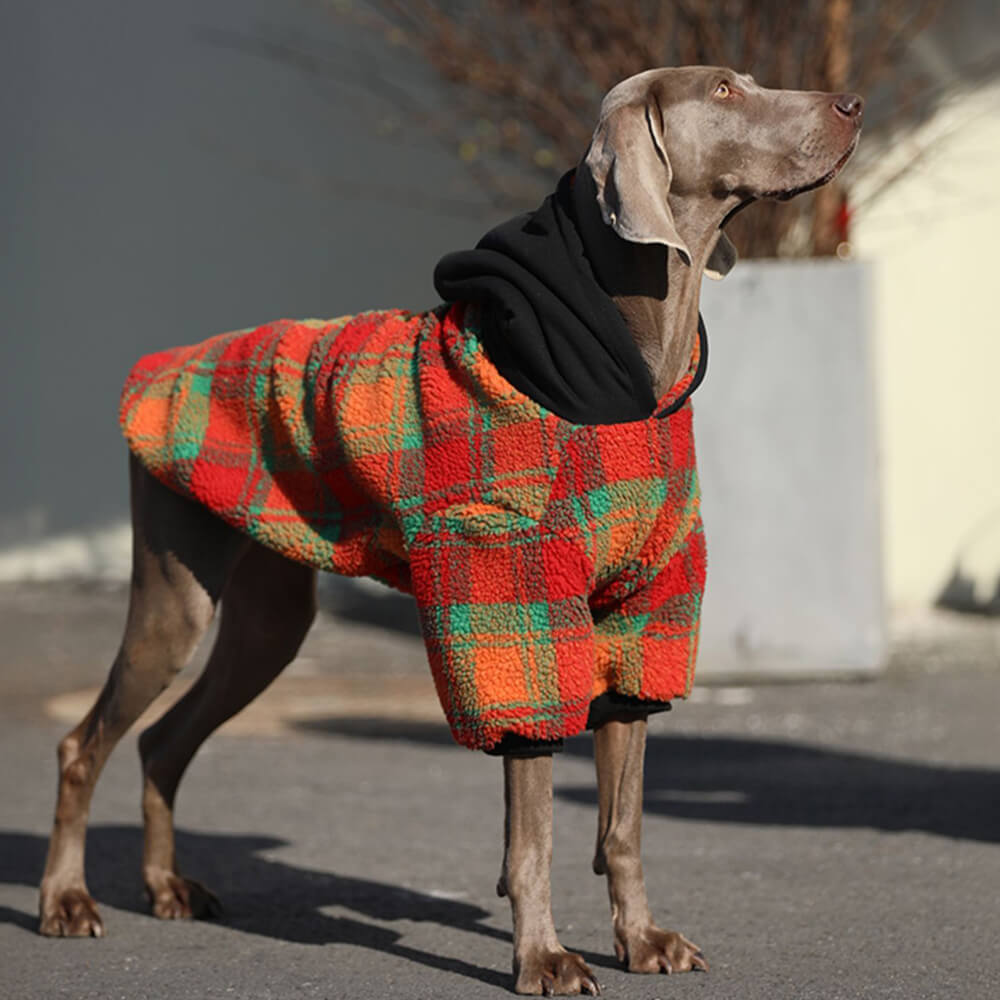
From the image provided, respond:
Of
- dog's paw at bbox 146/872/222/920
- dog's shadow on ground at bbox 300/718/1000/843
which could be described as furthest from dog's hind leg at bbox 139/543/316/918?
dog's shadow on ground at bbox 300/718/1000/843

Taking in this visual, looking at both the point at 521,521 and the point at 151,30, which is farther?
the point at 151,30

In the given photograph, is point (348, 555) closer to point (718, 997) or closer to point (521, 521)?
point (521, 521)

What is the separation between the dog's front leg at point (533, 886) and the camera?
370 centimetres

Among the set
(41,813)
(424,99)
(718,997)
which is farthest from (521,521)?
(424,99)

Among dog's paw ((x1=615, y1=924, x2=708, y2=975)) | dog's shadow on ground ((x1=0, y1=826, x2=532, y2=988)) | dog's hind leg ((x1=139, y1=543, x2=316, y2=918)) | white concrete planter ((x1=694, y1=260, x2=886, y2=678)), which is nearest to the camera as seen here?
dog's paw ((x1=615, y1=924, x2=708, y2=975))

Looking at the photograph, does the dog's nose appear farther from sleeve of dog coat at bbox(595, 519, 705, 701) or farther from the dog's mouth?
sleeve of dog coat at bbox(595, 519, 705, 701)

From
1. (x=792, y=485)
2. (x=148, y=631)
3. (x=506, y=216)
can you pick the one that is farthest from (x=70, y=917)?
(x=506, y=216)

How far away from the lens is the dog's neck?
3.81 m

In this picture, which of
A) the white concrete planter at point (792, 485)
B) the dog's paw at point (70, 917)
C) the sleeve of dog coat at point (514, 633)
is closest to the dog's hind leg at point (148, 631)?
the dog's paw at point (70, 917)

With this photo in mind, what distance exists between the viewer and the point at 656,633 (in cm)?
401

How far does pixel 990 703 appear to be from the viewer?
24.8 feet

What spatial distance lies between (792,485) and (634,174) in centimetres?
474

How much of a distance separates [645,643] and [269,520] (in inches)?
35.6

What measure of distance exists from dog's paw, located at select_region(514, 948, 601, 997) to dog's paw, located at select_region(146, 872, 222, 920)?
112 cm
